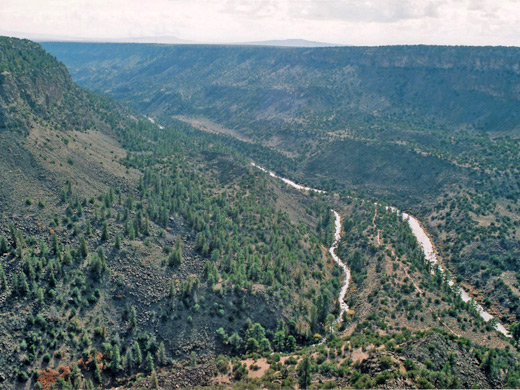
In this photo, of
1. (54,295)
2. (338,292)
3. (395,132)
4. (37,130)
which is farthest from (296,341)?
(395,132)

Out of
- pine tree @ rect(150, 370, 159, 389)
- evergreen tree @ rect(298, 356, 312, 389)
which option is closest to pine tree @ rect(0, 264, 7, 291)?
pine tree @ rect(150, 370, 159, 389)

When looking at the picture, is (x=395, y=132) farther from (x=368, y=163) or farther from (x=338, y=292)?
(x=338, y=292)

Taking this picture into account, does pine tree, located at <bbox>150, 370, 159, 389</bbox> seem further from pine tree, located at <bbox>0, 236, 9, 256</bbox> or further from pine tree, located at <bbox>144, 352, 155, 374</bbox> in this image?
pine tree, located at <bbox>0, 236, 9, 256</bbox>

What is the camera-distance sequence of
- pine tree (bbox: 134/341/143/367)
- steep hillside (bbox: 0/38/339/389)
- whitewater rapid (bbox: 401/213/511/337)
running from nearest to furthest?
steep hillside (bbox: 0/38/339/389) → pine tree (bbox: 134/341/143/367) → whitewater rapid (bbox: 401/213/511/337)

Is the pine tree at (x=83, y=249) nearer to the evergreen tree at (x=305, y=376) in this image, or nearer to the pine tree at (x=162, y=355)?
the pine tree at (x=162, y=355)

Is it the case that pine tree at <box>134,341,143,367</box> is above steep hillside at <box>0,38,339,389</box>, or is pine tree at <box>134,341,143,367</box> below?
below


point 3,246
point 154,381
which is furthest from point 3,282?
point 154,381

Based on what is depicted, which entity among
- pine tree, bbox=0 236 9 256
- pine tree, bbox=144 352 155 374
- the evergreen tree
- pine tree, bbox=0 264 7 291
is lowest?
pine tree, bbox=144 352 155 374

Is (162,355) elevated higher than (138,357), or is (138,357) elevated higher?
(138,357)

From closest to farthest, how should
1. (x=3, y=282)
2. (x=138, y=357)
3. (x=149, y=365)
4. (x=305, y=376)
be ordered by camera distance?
(x=305, y=376) → (x=3, y=282) → (x=149, y=365) → (x=138, y=357)

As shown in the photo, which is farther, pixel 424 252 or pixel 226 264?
pixel 424 252

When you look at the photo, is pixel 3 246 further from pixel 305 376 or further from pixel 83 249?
pixel 305 376

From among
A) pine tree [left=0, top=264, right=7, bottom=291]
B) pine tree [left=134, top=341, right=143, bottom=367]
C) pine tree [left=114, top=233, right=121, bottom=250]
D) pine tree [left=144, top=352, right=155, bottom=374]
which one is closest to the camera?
pine tree [left=0, top=264, right=7, bottom=291]
